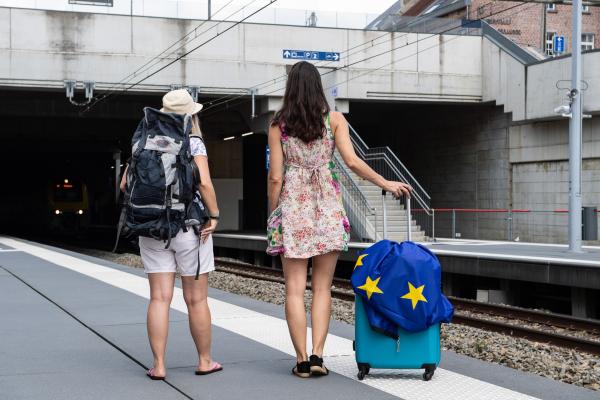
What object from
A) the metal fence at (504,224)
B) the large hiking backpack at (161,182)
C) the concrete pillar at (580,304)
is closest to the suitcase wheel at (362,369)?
the large hiking backpack at (161,182)

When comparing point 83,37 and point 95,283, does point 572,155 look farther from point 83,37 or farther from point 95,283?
point 83,37

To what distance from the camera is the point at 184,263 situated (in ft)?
15.5

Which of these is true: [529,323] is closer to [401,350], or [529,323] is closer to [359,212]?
[401,350]

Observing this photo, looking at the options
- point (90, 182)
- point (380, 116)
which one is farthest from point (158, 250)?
point (90, 182)

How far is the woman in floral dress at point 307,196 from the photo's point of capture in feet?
15.5

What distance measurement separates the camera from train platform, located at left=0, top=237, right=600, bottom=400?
4.46 metres

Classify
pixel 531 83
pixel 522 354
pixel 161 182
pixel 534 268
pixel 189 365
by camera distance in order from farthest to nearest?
pixel 531 83, pixel 534 268, pixel 522 354, pixel 189 365, pixel 161 182

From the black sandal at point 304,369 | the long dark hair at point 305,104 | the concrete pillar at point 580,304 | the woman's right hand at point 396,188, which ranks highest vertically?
the long dark hair at point 305,104

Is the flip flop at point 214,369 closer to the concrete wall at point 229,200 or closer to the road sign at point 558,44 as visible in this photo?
the concrete wall at point 229,200

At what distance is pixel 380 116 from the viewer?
109 ft

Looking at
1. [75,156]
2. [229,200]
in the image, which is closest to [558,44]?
[229,200]

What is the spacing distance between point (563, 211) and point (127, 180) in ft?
63.8

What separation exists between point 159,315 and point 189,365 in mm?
576

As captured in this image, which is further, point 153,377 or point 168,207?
point 153,377
